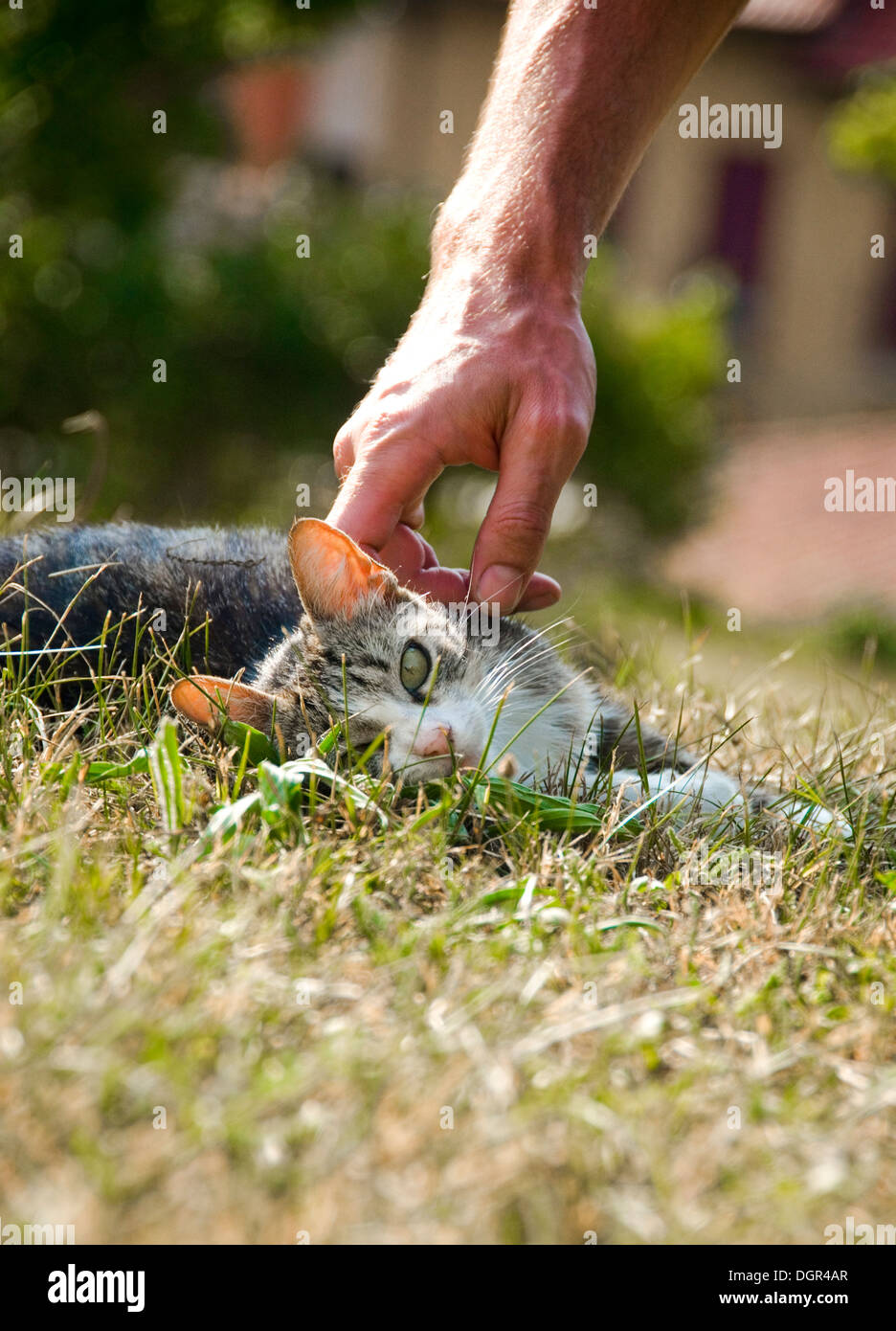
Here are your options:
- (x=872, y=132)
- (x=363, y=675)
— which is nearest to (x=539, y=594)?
(x=363, y=675)

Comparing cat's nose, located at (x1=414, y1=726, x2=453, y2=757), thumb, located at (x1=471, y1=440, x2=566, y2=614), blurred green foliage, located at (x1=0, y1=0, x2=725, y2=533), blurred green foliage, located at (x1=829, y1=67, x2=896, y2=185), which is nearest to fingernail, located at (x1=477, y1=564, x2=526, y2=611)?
thumb, located at (x1=471, y1=440, x2=566, y2=614)

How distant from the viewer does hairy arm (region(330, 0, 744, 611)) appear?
2.26m

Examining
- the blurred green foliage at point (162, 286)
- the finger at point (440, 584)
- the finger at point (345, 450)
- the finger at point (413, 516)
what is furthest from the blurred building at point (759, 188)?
the finger at point (345, 450)

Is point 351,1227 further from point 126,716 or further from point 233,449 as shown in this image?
point 233,449

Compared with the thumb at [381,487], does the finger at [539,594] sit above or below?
below

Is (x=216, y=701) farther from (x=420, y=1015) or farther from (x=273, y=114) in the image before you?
(x=273, y=114)

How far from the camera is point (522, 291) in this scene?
2344mm

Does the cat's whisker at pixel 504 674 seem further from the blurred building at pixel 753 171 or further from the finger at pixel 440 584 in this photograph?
the blurred building at pixel 753 171

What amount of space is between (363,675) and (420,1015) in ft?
3.42

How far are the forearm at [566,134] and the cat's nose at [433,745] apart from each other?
34.5 inches

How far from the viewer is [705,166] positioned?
18062 millimetres

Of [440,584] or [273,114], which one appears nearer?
[440,584]

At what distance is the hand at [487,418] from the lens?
2250 millimetres

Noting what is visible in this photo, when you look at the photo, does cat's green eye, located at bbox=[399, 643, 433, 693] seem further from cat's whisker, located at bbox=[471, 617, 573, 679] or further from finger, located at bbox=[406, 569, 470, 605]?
finger, located at bbox=[406, 569, 470, 605]
